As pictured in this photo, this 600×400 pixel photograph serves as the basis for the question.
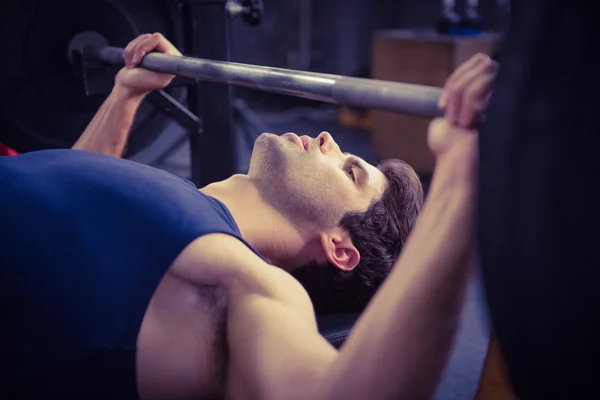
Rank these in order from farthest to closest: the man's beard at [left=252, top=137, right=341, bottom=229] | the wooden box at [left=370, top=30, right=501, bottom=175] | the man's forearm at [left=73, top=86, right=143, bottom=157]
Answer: the wooden box at [left=370, top=30, right=501, bottom=175] < the man's forearm at [left=73, top=86, right=143, bottom=157] < the man's beard at [left=252, top=137, right=341, bottom=229]

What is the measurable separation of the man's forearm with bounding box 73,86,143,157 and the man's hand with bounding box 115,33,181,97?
0.9 inches

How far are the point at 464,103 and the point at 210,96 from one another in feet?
3.58

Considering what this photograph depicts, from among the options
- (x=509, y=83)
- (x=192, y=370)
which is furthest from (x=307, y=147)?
(x=509, y=83)

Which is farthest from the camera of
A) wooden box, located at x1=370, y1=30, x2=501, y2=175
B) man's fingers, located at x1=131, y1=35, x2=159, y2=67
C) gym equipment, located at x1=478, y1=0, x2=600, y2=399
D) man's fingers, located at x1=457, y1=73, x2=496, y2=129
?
wooden box, located at x1=370, y1=30, x2=501, y2=175

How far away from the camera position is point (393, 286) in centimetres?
59

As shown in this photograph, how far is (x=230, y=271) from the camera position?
32.4 inches

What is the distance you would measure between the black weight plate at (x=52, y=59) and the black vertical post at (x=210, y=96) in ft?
0.68

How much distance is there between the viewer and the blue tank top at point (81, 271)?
79 cm

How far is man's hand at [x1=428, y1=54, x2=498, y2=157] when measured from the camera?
22.0 inches

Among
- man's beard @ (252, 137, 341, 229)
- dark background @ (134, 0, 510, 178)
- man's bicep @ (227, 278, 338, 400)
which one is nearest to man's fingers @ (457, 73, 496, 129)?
man's bicep @ (227, 278, 338, 400)

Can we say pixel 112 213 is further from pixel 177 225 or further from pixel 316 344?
pixel 316 344

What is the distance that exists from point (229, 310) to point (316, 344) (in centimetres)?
16

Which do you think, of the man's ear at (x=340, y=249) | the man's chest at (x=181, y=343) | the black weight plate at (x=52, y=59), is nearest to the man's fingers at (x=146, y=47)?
the black weight plate at (x=52, y=59)

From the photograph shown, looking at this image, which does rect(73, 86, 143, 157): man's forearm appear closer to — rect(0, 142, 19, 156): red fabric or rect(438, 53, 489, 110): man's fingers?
rect(0, 142, 19, 156): red fabric
